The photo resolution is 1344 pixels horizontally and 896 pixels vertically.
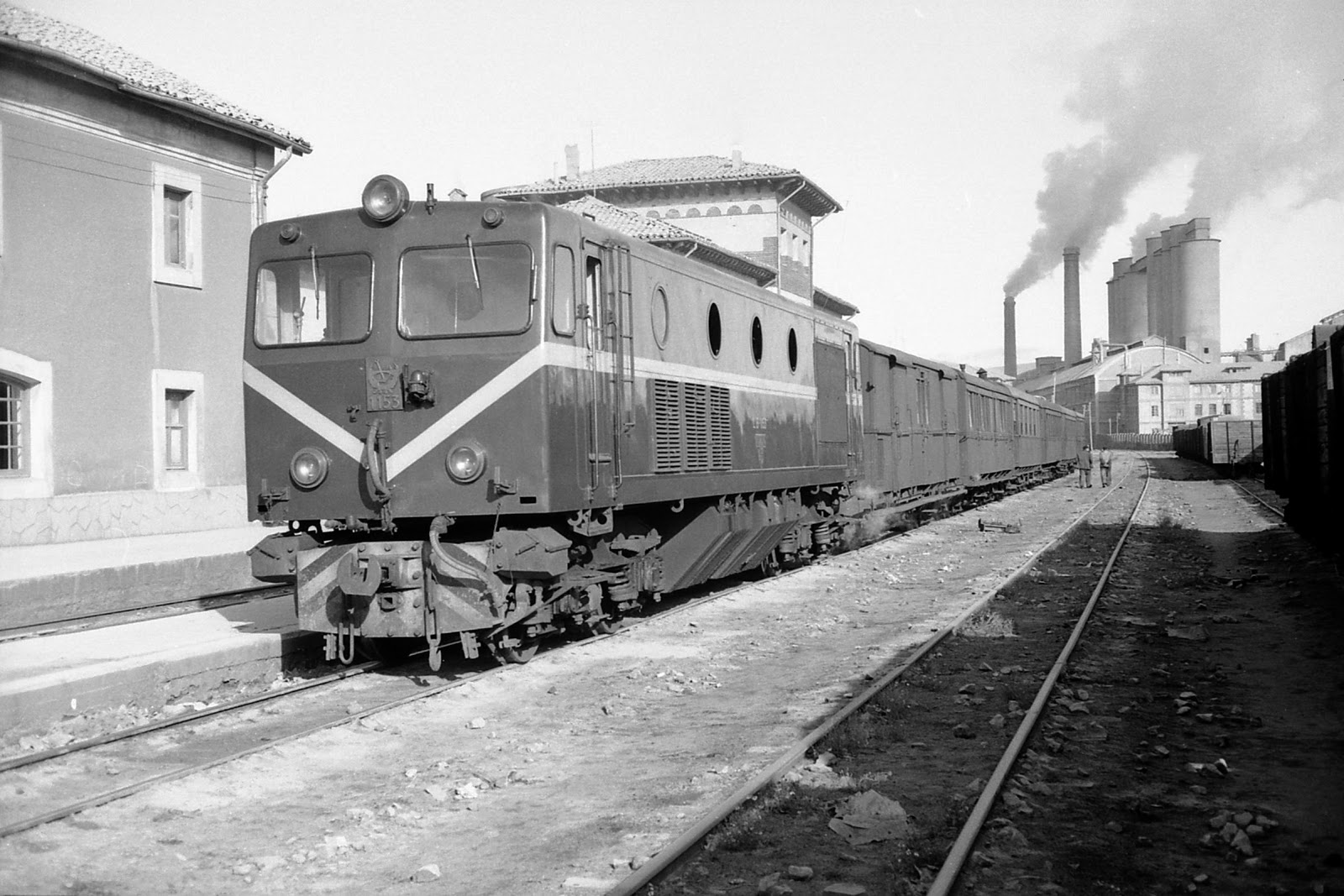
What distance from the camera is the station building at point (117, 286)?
50.7 ft

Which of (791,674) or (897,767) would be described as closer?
(897,767)

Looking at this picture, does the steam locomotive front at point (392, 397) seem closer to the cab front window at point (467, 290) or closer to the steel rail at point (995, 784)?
the cab front window at point (467, 290)

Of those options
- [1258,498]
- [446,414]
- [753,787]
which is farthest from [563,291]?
[1258,498]

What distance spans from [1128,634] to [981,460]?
17336 mm

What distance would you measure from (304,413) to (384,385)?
76 centimetres

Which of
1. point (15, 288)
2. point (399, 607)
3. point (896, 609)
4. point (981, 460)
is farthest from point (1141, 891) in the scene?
point (981, 460)

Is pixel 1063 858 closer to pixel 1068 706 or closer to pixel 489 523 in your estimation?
pixel 1068 706

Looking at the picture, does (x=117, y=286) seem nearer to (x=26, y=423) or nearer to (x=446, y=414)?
(x=26, y=423)

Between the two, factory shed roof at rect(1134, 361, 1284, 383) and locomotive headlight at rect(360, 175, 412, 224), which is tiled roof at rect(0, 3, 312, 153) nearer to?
locomotive headlight at rect(360, 175, 412, 224)

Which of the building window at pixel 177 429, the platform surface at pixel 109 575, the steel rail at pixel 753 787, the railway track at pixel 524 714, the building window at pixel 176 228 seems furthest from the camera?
the building window at pixel 176 228

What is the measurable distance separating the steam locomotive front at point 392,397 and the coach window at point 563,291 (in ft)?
0.56

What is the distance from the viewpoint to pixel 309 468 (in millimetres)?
8359

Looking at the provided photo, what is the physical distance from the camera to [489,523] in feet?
27.9

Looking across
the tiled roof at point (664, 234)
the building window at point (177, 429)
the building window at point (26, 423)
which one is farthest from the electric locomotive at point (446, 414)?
the tiled roof at point (664, 234)
